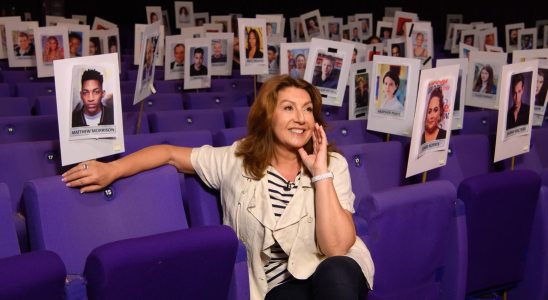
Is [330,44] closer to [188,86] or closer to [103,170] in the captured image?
[188,86]

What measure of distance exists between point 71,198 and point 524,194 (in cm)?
181

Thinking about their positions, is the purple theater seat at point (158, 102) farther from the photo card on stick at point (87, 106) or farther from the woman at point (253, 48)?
the photo card on stick at point (87, 106)

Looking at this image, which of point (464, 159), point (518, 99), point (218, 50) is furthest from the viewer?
point (218, 50)

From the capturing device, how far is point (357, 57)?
20.9 ft

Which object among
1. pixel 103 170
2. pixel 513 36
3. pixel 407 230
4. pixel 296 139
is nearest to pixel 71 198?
pixel 103 170

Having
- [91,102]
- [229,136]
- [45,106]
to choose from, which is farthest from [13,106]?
[91,102]

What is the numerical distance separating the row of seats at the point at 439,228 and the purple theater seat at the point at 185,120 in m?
1.82

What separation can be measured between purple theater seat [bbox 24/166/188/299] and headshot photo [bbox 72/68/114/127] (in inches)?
10.0

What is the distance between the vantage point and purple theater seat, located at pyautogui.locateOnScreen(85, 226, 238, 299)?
1.91 meters

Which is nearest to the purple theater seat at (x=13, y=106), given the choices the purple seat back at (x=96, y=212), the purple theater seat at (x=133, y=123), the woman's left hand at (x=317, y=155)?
the purple theater seat at (x=133, y=123)

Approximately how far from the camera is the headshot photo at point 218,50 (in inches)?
273

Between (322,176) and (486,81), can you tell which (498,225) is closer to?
(322,176)

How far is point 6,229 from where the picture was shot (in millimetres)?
2307

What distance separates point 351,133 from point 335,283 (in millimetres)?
2135
